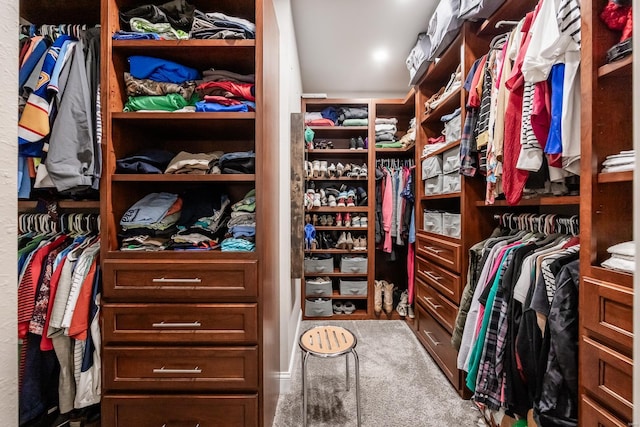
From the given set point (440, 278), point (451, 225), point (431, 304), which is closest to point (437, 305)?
point (431, 304)

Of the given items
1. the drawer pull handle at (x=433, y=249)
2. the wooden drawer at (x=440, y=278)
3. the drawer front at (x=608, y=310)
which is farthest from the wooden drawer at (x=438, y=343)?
the drawer front at (x=608, y=310)

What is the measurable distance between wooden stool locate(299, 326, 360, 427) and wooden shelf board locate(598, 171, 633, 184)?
1175mm

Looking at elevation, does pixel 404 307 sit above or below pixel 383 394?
above

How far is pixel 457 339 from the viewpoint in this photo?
4.95 ft

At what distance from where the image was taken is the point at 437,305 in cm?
196

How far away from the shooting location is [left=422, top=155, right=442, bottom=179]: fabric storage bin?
2020mm

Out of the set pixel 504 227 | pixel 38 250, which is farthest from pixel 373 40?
pixel 38 250

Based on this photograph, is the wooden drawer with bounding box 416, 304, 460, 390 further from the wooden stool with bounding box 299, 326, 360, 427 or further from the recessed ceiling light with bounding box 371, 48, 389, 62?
the recessed ceiling light with bounding box 371, 48, 389, 62

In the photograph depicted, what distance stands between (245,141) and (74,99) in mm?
733

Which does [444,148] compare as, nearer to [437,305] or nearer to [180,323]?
[437,305]

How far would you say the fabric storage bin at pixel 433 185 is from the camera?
201 cm

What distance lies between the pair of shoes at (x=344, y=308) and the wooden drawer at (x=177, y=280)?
189cm

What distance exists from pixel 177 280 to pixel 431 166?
187 cm

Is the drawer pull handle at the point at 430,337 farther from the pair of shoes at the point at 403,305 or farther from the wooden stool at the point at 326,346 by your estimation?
the wooden stool at the point at 326,346
